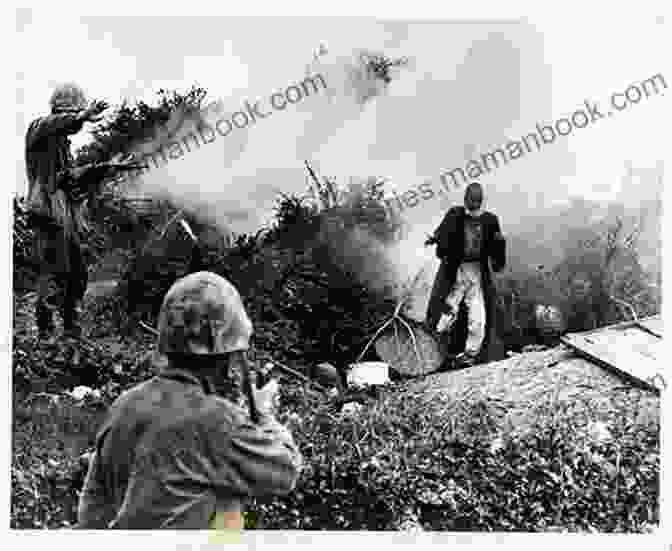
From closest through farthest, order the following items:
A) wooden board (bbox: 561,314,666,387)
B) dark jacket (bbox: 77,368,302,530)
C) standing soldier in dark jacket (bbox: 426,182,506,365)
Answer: dark jacket (bbox: 77,368,302,530) < wooden board (bbox: 561,314,666,387) < standing soldier in dark jacket (bbox: 426,182,506,365)

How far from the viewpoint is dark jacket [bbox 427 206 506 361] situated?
21.9 ft

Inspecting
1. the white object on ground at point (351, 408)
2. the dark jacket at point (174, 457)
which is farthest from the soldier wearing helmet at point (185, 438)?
the white object on ground at point (351, 408)

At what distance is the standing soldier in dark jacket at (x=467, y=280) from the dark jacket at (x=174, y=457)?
8.34 feet

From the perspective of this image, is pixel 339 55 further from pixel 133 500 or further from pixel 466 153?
pixel 133 500

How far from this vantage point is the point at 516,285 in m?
6.69

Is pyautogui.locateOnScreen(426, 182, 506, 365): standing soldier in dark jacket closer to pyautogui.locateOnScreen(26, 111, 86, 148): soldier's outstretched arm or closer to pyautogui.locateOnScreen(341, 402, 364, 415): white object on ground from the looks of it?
pyautogui.locateOnScreen(341, 402, 364, 415): white object on ground

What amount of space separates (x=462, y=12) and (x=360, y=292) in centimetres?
196

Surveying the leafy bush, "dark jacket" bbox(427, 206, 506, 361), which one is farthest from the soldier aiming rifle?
"dark jacket" bbox(427, 206, 506, 361)

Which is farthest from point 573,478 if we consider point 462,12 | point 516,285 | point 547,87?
point 462,12

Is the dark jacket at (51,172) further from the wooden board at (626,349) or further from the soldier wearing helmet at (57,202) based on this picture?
the wooden board at (626,349)

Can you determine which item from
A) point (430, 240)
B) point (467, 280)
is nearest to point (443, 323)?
point (467, 280)

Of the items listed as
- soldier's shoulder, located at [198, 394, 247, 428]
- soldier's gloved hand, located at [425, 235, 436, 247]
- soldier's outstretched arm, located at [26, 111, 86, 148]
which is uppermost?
soldier's outstretched arm, located at [26, 111, 86, 148]

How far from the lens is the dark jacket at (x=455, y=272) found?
668cm

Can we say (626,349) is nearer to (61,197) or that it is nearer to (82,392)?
(82,392)
